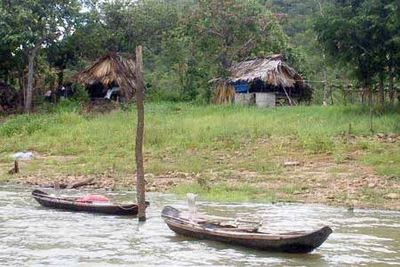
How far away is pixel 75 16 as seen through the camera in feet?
130

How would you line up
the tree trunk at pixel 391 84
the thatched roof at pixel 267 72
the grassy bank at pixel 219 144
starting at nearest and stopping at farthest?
the grassy bank at pixel 219 144 < the tree trunk at pixel 391 84 < the thatched roof at pixel 267 72

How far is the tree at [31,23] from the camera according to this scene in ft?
121

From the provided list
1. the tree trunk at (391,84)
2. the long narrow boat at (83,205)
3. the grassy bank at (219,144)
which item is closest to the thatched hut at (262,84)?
the grassy bank at (219,144)

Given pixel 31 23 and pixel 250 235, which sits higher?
pixel 31 23

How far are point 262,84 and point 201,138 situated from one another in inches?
447

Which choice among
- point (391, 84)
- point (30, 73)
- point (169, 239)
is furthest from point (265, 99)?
point (169, 239)

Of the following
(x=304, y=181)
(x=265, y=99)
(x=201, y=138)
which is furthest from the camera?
(x=265, y=99)

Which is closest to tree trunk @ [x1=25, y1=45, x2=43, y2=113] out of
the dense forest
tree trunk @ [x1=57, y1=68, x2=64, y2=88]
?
the dense forest

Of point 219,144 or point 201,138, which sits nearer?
point 219,144

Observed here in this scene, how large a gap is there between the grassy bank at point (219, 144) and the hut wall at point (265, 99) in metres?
3.95

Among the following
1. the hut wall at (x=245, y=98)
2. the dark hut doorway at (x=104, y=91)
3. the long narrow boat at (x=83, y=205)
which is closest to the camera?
the long narrow boat at (x=83, y=205)

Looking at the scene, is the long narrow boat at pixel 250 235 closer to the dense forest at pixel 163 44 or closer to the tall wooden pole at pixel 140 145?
the tall wooden pole at pixel 140 145

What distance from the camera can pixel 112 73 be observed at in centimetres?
4141

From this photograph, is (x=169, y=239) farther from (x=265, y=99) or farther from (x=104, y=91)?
(x=104, y=91)
